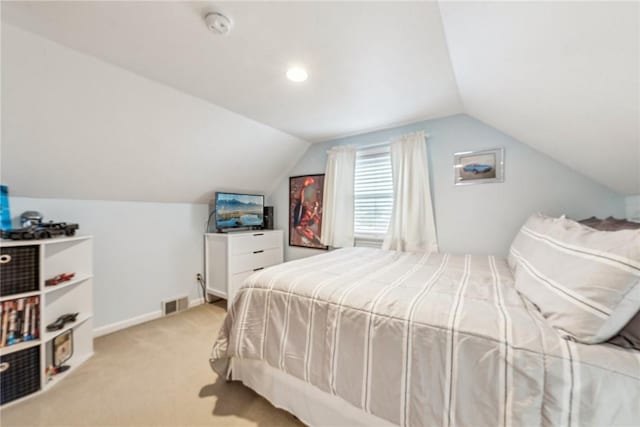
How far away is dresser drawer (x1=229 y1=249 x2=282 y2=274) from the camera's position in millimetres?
2852

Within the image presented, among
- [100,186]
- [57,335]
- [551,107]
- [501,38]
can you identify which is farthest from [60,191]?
[551,107]

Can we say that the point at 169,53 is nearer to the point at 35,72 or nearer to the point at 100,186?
the point at 35,72

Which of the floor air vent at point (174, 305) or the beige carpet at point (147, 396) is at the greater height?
the floor air vent at point (174, 305)

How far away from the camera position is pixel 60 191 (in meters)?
2.03

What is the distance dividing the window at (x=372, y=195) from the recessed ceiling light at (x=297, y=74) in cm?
146

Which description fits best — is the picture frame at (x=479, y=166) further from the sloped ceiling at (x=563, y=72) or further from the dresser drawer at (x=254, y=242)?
the dresser drawer at (x=254, y=242)

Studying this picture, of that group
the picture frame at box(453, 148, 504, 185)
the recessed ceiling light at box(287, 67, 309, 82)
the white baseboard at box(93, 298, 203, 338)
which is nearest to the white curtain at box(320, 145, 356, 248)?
the picture frame at box(453, 148, 504, 185)


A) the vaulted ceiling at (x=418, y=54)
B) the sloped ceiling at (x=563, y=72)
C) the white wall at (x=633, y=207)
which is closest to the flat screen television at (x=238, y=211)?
the vaulted ceiling at (x=418, y=54)

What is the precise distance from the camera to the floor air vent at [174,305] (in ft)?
8.86

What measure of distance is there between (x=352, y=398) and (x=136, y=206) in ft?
9.03

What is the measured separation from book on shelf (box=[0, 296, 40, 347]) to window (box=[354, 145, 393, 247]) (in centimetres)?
279

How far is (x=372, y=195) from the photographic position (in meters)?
2.96

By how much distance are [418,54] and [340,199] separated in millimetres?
1818

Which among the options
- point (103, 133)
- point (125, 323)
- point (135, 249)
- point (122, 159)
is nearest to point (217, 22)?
point (103, 133)
